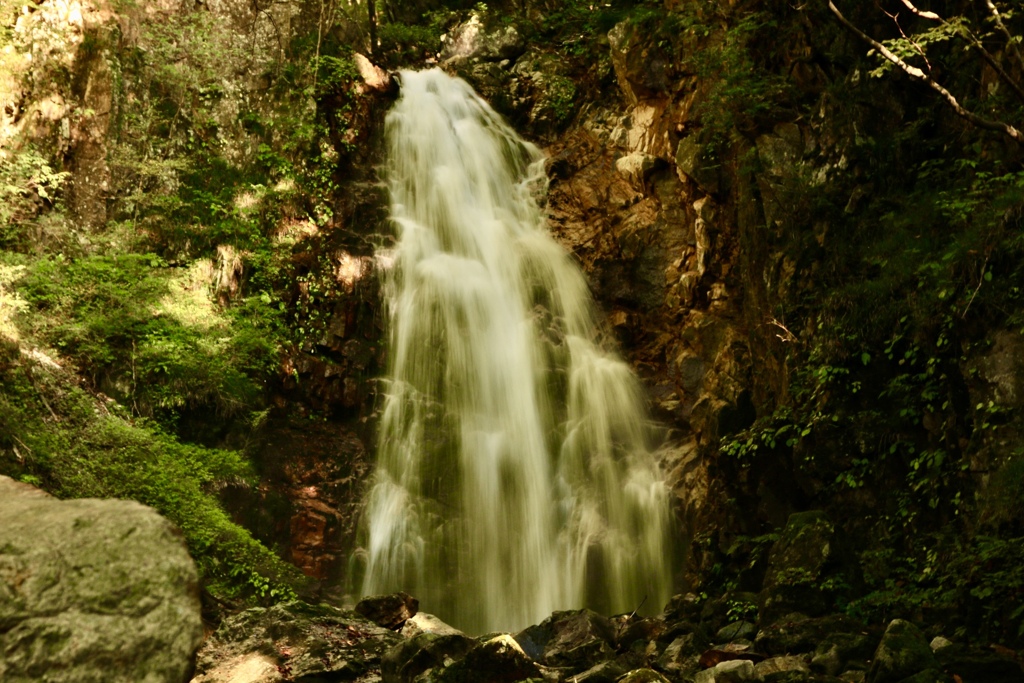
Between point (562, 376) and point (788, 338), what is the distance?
13.3 ft

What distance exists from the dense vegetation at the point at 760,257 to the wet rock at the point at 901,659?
3.28 feet

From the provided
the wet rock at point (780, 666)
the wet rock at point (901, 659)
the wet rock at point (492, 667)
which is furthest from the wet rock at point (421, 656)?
the wet rock at point (901, 659)

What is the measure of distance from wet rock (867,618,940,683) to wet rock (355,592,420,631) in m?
4.62

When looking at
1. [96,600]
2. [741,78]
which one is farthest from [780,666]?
[741,78]

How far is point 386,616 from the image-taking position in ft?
27.0

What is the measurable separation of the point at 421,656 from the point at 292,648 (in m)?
1.06

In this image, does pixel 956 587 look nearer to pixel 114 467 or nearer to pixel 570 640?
pixel 570 640

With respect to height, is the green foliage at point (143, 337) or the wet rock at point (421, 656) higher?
the green foliage at point (143, 337)

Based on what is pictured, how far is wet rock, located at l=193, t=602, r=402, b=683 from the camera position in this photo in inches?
229

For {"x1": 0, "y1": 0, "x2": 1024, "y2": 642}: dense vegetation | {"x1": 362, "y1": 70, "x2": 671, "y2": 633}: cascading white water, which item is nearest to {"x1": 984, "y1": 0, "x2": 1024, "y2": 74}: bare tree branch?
{"x1": 0, "y1": 0, "x2": 1024, "y2": 642}: dense vegetation

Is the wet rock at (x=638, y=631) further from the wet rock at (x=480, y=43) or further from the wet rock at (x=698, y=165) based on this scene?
the wet rock at (x=480, y=43)

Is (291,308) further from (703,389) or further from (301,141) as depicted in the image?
(703,389)

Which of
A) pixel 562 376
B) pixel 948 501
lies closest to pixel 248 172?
pixel 562 376

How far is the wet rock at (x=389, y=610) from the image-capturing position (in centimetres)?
820
